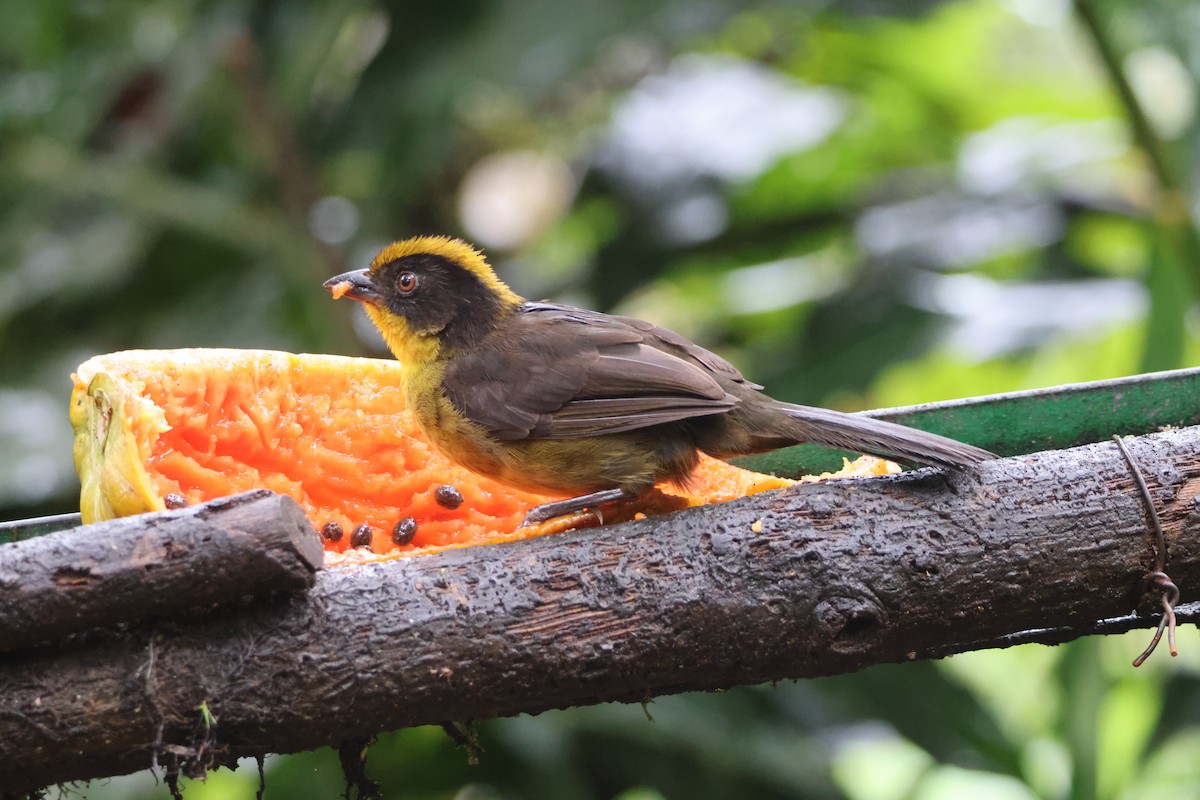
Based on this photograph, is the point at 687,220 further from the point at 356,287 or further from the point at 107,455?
the point at 107,455

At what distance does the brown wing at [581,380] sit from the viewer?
2975 mm

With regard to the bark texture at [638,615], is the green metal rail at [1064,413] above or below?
above

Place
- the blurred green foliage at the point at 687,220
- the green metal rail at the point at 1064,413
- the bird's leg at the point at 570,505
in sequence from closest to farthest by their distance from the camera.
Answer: the bird's leg at the point at 570,505, the green metal rail at the point at 1064,413, the blurred green foliage at the point at 687,220

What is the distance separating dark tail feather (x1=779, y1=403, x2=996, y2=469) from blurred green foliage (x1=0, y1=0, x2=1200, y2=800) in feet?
6.78

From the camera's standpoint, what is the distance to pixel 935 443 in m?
2.65

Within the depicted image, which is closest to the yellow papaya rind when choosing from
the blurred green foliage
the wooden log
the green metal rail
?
the wooden log

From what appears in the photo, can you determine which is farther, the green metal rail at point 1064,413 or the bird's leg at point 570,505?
the green metal rail at point 1064,413

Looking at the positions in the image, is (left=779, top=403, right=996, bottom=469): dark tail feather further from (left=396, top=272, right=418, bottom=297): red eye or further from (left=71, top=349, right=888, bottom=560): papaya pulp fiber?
(left=396, top=272, right=418, bottom=297): red eye

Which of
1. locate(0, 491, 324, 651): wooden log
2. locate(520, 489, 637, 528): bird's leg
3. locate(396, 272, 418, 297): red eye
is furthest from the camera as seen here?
locate(396, 272, 418, 297): red eye

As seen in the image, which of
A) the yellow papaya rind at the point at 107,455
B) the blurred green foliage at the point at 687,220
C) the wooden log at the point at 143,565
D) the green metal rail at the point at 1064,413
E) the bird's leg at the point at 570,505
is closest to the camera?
the wooden log at the point at 143,565

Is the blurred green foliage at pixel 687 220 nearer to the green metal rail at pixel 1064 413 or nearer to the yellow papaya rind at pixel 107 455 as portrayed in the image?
the green metal rail at pixel 1064 413

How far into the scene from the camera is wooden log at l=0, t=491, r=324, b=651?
212 centimetres

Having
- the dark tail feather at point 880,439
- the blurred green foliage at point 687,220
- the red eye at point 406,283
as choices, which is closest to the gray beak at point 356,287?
the red eye at point 406,283

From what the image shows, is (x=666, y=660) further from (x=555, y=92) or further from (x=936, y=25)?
(x=936, y=25)
